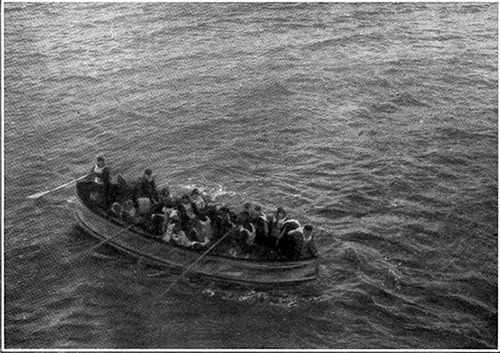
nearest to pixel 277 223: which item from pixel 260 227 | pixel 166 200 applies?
pixel 260 227

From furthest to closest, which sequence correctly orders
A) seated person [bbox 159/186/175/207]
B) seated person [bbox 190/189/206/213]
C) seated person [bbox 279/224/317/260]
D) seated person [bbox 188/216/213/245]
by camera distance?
seated person [bbox 159/186/175/207] → seated person [bbox 190/189/206/213] → seated person [bbox 188/216/213/245] → seated person [bbox 279/224/317/260]

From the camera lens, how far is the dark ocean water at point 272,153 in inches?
780

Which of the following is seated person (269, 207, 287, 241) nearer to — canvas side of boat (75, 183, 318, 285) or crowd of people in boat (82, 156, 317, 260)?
crowd of people in boat (82, 156, 317, 260)

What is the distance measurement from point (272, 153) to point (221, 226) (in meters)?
9.03

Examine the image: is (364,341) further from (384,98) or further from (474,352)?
(384,98)

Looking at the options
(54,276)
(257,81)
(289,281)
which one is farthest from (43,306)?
(257,81)

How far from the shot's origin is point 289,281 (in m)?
20.4

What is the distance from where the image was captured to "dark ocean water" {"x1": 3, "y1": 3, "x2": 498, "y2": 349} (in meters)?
19.8

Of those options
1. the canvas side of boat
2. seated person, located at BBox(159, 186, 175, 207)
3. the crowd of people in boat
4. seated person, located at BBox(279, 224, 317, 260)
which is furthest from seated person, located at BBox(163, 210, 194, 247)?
seated person, located at BBox(279, 224, 317, 260)

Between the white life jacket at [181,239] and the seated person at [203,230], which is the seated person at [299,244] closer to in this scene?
the seated person at [203,230]

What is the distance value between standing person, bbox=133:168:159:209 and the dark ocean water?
8.60ft

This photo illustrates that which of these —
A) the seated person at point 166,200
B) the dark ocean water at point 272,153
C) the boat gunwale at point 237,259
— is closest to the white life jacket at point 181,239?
the boat gunwale at point 237,259

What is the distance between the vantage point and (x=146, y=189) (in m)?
22.5

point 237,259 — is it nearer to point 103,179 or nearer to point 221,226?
point 221,226
